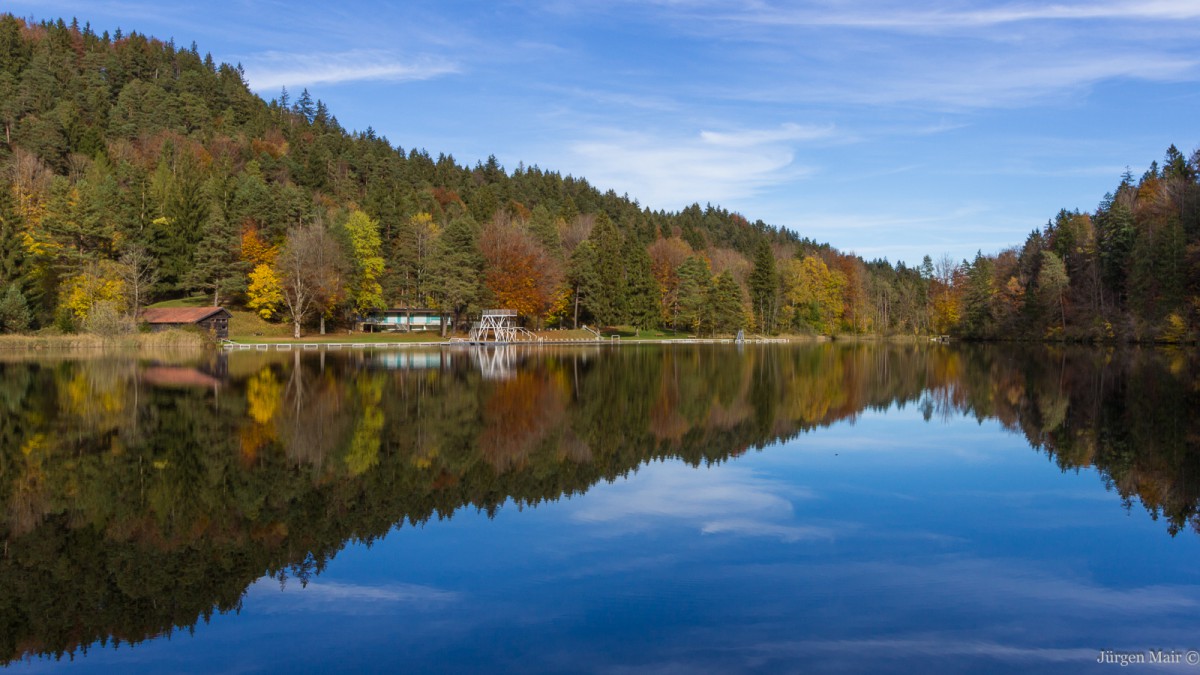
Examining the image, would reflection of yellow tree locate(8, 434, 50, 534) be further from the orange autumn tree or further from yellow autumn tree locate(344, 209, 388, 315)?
the orange autumn tree

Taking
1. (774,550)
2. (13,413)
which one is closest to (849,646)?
(774,550)

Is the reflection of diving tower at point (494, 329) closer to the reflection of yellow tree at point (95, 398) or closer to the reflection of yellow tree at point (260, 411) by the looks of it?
the reflection of yellow tree at point (260, 411)

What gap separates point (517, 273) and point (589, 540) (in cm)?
6895

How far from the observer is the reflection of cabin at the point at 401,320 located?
81.0 meters

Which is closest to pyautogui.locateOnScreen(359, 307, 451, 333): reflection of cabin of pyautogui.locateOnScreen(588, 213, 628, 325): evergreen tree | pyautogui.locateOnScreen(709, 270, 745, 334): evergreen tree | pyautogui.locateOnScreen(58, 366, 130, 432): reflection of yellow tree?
pyautogui.locateOnScreen(588, 213, 628, 325): evergreen tree

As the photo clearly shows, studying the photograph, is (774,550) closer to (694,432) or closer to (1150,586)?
(1150,586)

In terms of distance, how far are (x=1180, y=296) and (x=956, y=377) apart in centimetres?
4483

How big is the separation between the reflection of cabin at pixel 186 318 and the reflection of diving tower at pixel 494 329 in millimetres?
19750

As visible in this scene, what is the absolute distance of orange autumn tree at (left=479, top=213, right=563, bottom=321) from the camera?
77.6 metres

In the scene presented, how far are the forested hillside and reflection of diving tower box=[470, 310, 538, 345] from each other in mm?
2219

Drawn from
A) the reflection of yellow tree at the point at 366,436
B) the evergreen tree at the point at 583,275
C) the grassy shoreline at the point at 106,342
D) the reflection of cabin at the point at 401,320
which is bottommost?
the reflection of yellow tree at the point at 366,436

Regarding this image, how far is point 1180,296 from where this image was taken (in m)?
68.7

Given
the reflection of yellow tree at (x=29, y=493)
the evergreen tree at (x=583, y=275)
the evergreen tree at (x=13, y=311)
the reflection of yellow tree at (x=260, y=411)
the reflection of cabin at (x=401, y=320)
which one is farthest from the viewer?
the evergreen tree at (x=583, y=275)

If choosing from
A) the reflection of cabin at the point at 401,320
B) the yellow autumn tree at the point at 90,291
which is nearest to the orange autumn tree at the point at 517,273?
the reflection of cabin at the point at 401,320
